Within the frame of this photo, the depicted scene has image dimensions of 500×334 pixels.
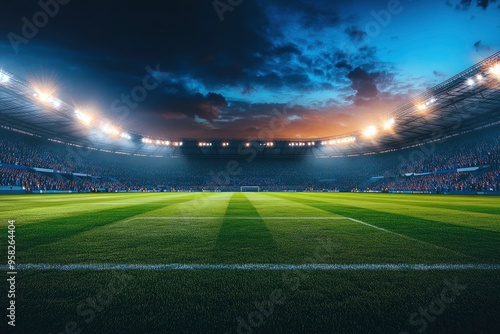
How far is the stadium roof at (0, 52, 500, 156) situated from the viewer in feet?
90.7

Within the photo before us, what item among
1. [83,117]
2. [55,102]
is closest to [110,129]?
[83,117]

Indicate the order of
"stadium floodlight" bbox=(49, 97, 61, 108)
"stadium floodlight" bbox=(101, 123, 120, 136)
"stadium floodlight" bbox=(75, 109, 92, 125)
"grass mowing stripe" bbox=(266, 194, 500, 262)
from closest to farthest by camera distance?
1. "grass mowing stripe" bbox=(266, 194, 500, 262)
2. "stadium floodlight" bbox=(49, 97, 61, 108)
3. "stadium floodlight" bbox=(75, 109, 92, 125)
4. "stadium floodlight" bbox=(101, 123, 120, 136)

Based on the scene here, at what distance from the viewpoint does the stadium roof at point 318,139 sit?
27656mm

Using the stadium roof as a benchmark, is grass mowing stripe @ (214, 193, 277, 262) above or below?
below

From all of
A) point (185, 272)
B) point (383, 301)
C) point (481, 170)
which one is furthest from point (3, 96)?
point (481, 170)

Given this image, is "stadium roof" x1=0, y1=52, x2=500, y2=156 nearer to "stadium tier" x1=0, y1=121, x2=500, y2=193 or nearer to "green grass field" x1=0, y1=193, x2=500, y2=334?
"stadium tier" x1=0, y1=121, x2=500, y2=193

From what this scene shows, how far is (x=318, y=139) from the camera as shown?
204 ft

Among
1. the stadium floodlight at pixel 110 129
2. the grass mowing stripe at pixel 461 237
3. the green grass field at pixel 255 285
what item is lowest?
the green grass field at pixel 255 285

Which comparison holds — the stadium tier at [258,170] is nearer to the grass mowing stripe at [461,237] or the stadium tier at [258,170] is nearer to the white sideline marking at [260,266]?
the grass mowing stripe at [461,237]

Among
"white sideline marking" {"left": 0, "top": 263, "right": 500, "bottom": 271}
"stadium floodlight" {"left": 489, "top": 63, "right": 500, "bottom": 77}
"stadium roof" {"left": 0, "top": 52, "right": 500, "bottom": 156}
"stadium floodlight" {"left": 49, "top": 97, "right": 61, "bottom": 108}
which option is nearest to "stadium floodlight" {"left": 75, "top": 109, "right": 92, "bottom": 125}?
"stadium roof" {"left": 0, "top": 52, "right": 500, "bottom": 156}

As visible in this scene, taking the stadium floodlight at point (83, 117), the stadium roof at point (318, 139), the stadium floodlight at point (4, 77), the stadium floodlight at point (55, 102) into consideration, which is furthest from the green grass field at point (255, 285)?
the stadium floodlight at point (83, 117)

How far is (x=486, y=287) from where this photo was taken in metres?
2.97

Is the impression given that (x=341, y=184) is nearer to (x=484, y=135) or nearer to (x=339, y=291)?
(x=484, y=135)

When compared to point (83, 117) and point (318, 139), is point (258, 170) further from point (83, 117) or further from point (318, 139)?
point (83, 117)
